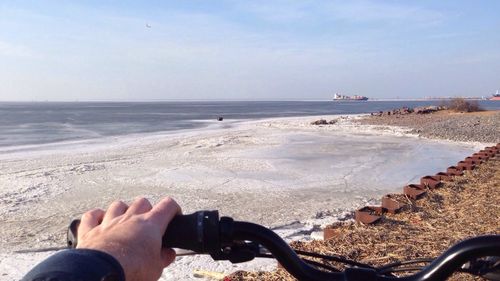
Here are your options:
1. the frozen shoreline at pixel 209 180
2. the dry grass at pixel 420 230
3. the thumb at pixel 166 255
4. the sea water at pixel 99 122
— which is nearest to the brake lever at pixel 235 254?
the thumb at pixel 166 255

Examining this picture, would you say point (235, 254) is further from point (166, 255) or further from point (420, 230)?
point (420, 230)

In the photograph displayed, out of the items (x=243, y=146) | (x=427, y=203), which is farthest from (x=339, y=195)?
(x=243, y=146)

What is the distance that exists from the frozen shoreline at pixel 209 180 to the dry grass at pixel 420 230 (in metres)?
0.76

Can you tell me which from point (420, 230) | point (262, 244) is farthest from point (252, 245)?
point (420, 230)

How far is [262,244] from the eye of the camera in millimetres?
1417

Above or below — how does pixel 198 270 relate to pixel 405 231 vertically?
below

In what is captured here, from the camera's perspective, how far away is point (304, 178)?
40.4ft

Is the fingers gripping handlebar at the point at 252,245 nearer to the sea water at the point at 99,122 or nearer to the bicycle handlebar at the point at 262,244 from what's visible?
the bicycle handlebar at the point at 262,244

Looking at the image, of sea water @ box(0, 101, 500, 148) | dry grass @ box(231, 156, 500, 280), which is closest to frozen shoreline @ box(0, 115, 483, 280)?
dry grass @ box(231, 156, 500, 280)

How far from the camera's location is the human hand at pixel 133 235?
1180 mm

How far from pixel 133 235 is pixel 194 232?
0.17 metres

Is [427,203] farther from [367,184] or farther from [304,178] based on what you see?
[304,178]

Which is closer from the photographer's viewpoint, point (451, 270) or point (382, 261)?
point (451, 270)

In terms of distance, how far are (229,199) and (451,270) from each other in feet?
27.9
